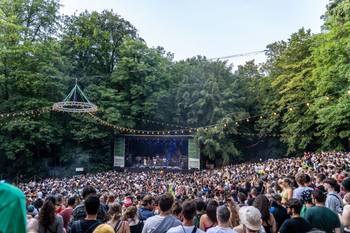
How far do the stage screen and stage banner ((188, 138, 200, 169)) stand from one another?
2.61ft

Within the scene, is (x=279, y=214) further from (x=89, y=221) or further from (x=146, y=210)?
(x=89, y=221)

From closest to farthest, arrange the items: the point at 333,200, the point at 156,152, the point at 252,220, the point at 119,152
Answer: the point at 252,220, the point at 333,200, the point at 119,152, the point at 156,152

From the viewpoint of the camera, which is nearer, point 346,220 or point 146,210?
point 346,220

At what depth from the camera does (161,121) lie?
35.7 m

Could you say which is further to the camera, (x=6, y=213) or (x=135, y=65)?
(x=135, y=65)

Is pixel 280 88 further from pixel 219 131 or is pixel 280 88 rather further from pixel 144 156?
pixel 144 156

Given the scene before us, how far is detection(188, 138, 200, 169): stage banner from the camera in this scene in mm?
33219

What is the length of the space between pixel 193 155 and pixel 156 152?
531 cm

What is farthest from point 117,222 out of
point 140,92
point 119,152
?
point 140,92

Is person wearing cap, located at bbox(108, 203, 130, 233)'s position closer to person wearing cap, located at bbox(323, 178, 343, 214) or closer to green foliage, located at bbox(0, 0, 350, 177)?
person wearing cap, located at bbox(323, 178, 343, 214)

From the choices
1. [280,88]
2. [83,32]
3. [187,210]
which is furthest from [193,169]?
[187,210]

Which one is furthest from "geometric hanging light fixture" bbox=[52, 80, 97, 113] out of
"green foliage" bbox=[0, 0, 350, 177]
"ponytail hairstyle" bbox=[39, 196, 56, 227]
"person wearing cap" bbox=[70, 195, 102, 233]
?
"person wearing cap" bbox=[70, 195, 102, 233]

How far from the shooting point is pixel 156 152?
37406 mm

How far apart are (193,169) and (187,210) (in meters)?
29.7
